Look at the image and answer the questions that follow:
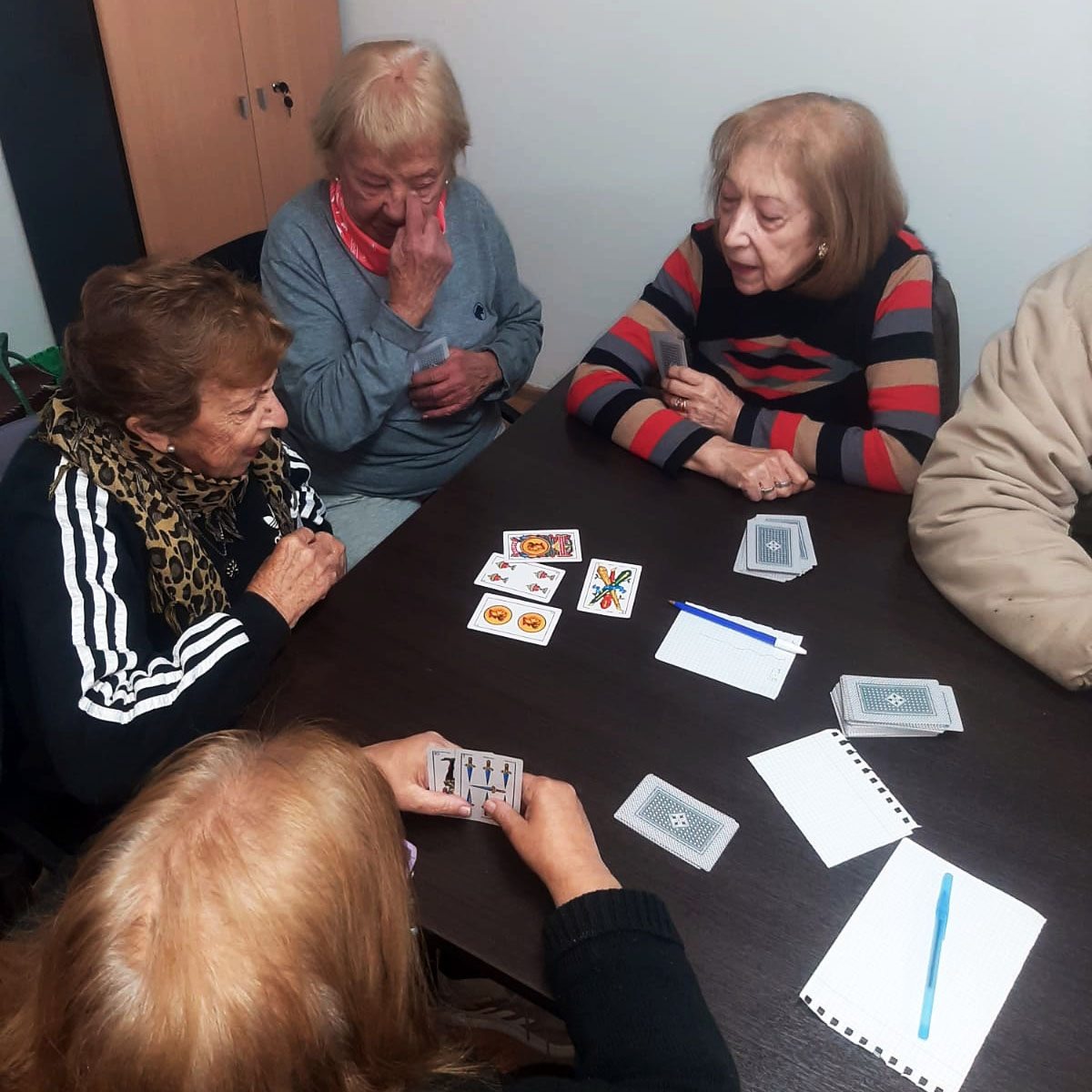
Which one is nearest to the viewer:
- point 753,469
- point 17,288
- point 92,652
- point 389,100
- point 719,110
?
point 92,652

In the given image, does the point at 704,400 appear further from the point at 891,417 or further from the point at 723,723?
the point at 723,723

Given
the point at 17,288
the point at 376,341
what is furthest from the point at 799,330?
the point at 17,288

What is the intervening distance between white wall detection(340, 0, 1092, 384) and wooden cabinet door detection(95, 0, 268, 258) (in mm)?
630

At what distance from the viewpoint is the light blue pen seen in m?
0.97

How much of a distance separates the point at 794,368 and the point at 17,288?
2899mm

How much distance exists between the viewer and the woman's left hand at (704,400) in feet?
6.23

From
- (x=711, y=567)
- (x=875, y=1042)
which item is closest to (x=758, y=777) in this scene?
(x=875, y=1042)

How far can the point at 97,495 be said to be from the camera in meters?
1.37

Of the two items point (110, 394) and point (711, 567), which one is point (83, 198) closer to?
point (110, 394)

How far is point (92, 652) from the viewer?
4.11 ft

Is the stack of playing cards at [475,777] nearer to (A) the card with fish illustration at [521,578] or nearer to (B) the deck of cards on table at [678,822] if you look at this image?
(B) the deck of cards on table at [678,822]

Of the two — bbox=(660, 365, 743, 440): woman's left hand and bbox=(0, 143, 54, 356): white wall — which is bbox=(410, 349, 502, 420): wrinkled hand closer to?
bbox=(660, 365, 743, 440): woman's left hand

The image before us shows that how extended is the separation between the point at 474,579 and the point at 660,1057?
0.80 m

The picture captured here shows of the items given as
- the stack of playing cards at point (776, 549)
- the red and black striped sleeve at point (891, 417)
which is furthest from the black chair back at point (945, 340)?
the stack of playing cards at point (776, 549)
